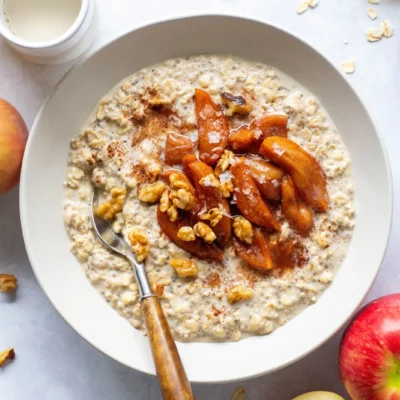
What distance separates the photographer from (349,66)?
170cm

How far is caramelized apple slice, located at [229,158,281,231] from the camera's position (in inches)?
60.6

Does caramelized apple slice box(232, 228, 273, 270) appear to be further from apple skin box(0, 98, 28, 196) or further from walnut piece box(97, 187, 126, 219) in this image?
apple skin box(0, 98, 28, 196)

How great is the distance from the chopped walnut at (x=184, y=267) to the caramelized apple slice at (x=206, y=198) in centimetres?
10

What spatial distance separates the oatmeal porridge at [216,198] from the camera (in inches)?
60.8

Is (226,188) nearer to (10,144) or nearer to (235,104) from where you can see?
(235,104)

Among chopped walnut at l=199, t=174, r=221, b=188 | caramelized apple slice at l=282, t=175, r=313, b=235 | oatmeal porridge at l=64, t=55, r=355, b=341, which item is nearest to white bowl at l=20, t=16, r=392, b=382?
oatmeal porridge at l=64, t=55, r=355, b=341

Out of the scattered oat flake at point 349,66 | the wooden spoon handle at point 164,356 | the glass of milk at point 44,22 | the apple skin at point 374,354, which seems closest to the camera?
the wooden spoon handle at point 164,356

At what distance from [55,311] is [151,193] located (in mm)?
453

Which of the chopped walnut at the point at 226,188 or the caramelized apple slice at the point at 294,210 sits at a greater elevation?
the chopped walnut at the point at 226,188

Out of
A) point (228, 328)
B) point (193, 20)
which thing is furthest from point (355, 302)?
point (193, 20)

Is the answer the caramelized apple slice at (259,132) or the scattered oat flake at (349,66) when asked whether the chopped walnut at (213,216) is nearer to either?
the caramelized apple slice at (259,132)

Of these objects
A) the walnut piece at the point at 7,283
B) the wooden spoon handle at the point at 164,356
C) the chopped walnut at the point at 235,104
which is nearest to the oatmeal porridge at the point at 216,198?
the chopped walnut at the point at 235,104

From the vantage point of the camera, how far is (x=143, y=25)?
1.55 meters

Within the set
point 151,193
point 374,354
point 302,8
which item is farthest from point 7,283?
point 302,8
